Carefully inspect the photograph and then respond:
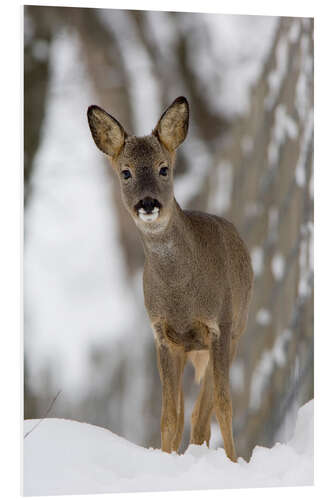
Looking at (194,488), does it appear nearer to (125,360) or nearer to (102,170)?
(125,360)

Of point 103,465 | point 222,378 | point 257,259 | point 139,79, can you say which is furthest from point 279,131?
point 103,465

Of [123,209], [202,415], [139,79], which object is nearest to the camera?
[202,415]

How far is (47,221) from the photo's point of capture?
21.9 feet

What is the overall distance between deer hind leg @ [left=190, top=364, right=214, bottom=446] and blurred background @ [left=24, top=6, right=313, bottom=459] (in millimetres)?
94

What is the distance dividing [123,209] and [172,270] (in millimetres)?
762

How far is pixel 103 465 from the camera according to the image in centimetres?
642

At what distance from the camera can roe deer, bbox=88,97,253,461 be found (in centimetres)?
623


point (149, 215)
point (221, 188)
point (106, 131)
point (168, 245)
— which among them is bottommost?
point (168, 245)

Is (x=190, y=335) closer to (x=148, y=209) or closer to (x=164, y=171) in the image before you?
(x=148, y=209)

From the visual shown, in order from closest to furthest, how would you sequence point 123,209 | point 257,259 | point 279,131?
point 123,209 < point 257,259 < point 279,131

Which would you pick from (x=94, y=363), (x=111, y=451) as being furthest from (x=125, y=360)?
(x=111, y=451)

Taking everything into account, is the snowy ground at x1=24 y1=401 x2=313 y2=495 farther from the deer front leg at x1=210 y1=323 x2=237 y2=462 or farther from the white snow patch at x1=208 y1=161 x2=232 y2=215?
the white snow patch at x1=208 y1=161 x2=232 y2=215

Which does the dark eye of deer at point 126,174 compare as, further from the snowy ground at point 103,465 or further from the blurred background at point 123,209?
the snowy ground at point 103,465

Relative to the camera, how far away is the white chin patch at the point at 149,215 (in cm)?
609
